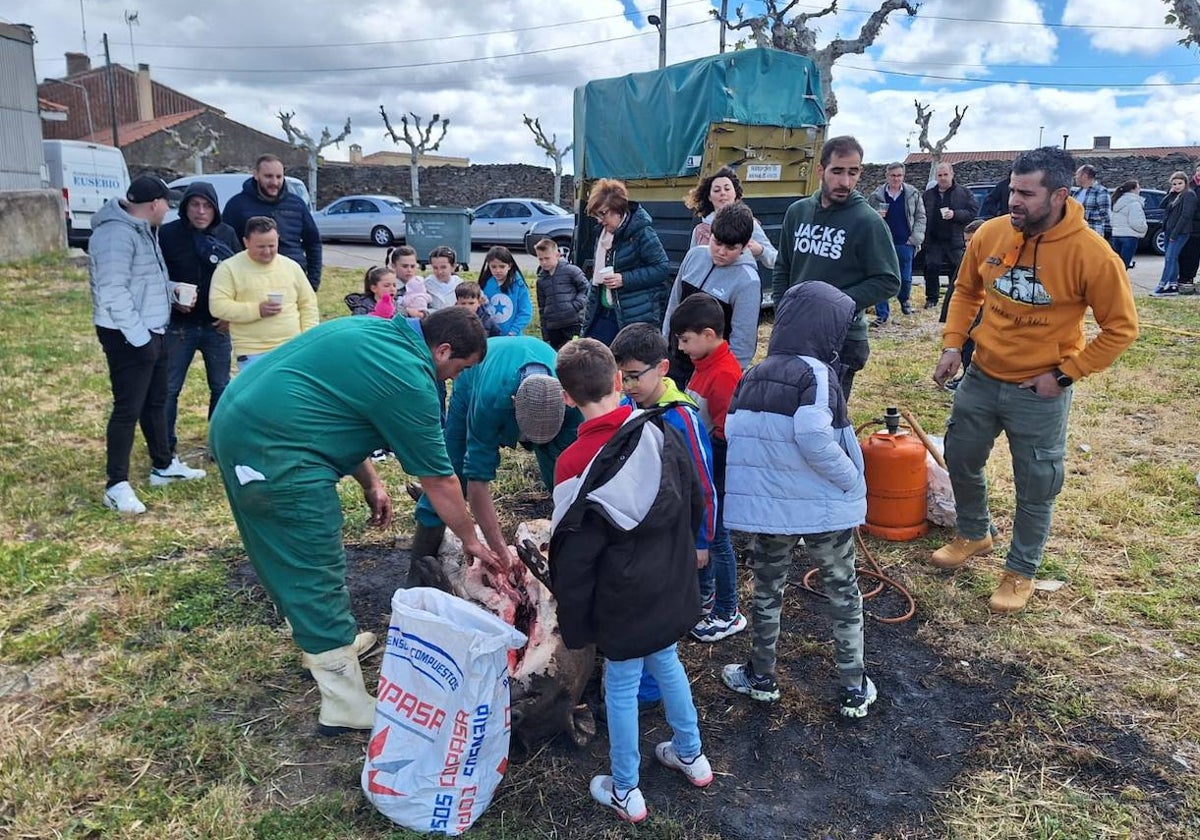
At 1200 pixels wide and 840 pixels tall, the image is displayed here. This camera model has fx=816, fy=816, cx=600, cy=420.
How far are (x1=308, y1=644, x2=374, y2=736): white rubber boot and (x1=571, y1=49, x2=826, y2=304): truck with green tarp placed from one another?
6.99 meters

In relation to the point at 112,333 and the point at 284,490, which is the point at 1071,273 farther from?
the point at 112,333

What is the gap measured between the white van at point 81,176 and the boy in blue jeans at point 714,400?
17.8 m

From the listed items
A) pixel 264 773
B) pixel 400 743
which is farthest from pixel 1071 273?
pixel 264 773

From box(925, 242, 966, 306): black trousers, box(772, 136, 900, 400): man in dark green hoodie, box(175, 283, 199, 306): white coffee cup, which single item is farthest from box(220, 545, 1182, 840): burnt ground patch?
box(925, 242, 966, 306): black trousers

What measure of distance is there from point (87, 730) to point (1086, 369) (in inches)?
164

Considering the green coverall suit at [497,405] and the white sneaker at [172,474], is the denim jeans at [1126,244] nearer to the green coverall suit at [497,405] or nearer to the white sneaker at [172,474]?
the green coverall suit at [497,405]

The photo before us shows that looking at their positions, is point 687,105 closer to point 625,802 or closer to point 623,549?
point 623,549

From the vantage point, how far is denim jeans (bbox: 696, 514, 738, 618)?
3479 millimetres

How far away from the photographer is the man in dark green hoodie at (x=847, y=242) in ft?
13.2

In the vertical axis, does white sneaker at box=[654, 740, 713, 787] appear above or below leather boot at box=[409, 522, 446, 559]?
below

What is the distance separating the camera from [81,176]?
58.9 feet

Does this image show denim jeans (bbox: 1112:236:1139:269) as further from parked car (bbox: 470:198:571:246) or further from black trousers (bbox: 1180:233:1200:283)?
parked car (bbox: 470:198:571:246)

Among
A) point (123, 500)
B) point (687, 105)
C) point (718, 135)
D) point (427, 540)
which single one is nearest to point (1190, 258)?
point (718, 135)

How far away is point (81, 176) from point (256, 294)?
54.2 ft
